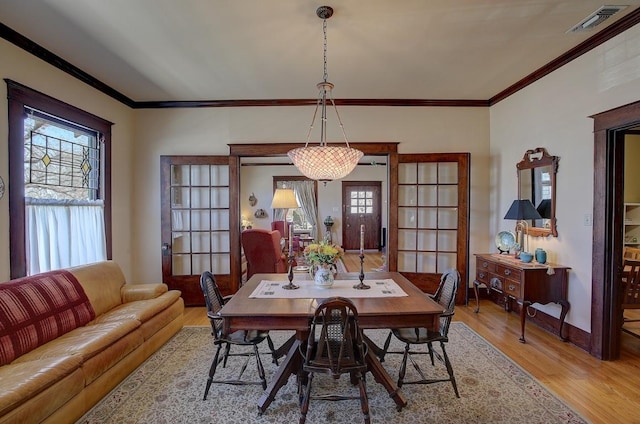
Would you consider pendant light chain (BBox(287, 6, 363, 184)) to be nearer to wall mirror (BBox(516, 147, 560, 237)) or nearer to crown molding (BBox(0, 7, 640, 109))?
crown molding (BBox(0, 7, 640, 109))

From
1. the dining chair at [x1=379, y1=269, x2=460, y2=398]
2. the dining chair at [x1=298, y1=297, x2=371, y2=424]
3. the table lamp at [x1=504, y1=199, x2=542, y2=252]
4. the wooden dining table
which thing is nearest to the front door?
the table lamp at [x1=504, y1=199, x2=542, y2=252]

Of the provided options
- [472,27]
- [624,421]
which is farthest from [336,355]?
[472,27]

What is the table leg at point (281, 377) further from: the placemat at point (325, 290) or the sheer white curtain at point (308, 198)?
the sheer white curtain at point (308, 198)

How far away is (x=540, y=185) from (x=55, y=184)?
206 inches

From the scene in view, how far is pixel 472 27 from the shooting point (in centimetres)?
271

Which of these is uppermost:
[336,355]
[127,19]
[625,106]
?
[127,19]

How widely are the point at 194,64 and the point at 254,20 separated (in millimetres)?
1119

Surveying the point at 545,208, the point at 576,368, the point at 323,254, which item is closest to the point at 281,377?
the point at 323,254

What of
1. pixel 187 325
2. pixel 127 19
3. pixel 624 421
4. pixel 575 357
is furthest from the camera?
pixel 187 325

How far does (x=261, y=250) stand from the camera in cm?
479

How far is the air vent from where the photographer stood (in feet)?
8.09

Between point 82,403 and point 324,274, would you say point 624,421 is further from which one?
point 82,403

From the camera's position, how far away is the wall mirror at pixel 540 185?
3.46 m

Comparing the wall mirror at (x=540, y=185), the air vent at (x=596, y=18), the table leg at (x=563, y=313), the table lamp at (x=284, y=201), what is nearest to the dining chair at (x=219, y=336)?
the table lamp at (x=284, y=201)
